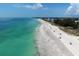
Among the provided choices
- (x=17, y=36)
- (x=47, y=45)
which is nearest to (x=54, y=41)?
(x=47, y=45)

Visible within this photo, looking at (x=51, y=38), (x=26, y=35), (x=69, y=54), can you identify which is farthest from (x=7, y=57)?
(x=69, y=54)

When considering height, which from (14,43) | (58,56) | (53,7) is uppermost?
(53,7)

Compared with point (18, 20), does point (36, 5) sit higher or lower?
higher

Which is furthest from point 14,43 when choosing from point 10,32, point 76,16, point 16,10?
point 76,16

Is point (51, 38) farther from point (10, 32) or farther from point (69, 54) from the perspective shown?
point (10, 32)

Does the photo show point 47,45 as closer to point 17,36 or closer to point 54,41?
point 54,41
